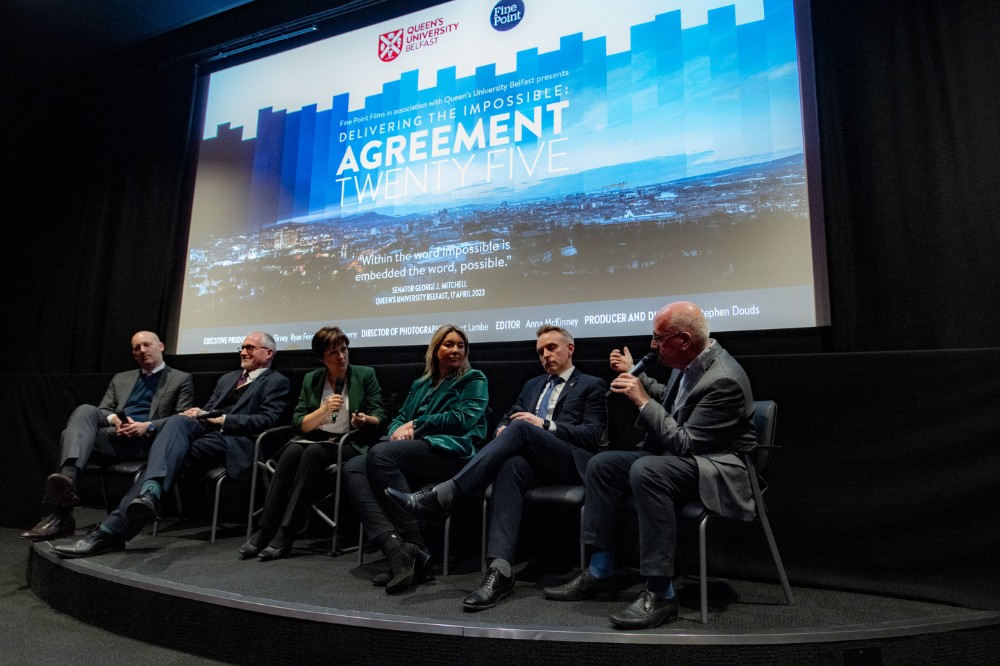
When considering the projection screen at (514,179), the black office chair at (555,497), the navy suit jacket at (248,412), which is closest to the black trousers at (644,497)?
the black office chair at (555,497)

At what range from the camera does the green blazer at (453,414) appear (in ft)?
8.61

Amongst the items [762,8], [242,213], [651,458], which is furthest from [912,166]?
[242,213]

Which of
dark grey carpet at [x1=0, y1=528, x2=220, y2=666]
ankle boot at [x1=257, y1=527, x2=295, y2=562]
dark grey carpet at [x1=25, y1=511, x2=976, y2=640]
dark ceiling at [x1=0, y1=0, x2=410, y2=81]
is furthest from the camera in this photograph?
dark ceiling at [x1=0, y1=0, x2=410, y2=81]

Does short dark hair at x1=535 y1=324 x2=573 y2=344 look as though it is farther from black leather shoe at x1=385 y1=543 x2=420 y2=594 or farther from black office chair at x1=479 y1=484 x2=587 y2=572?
black leather shoe at x1=385 y1=543 x2=420 y2=594

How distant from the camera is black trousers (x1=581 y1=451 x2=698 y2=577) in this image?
196 cm

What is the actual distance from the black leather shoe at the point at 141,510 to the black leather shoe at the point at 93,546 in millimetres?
121

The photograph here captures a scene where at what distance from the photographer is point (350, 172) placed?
3895 millimetres

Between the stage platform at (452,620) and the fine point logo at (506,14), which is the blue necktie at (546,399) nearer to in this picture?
the stage platform at (452,620)

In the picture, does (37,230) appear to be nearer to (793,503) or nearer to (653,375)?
(653,375)

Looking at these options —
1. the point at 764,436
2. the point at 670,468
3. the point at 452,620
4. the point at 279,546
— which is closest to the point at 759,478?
the point at 764,436

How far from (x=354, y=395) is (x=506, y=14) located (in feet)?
7.36

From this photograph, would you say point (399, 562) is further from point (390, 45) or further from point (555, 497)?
point (390, 45)

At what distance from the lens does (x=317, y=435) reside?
3059mm

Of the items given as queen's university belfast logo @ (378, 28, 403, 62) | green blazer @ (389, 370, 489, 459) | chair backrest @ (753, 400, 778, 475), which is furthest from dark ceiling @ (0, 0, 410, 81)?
chair backrest @ (753, 400, 778, 475)
